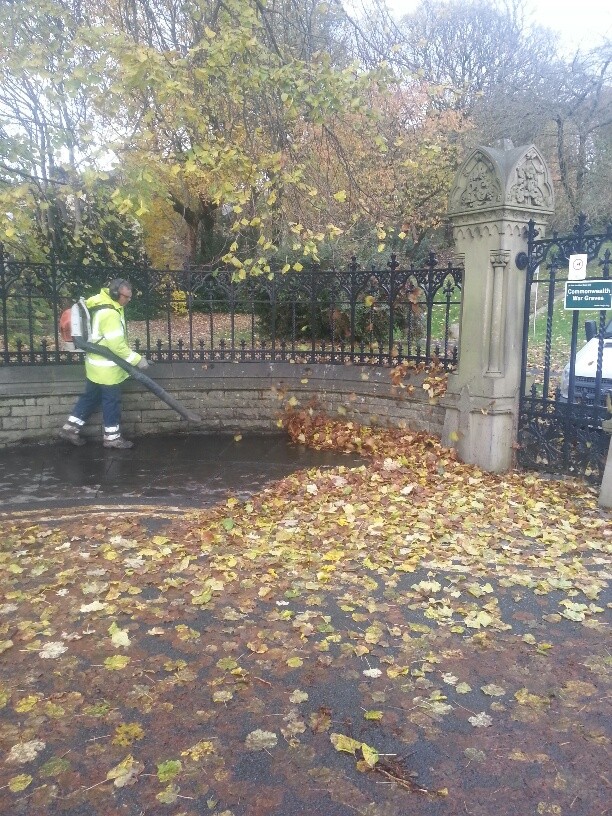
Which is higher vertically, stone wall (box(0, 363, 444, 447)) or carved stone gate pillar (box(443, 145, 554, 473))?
carved stone gate pillar (box(443, 145, 554, 473))

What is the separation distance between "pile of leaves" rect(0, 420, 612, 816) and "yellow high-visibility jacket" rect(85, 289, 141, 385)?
2.68 metres

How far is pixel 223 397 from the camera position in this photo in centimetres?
945

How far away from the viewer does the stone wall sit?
8.44 meters

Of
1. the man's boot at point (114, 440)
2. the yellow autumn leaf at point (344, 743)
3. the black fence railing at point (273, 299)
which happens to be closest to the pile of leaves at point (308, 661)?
the yellow autumn leaf at point (344, 743)

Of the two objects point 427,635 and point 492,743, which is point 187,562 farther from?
point 492,743

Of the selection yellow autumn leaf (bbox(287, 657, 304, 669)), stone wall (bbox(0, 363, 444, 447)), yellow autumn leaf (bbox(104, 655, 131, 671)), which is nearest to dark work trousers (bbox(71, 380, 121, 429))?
stone wall (bbox(0, 363, 444, 447))

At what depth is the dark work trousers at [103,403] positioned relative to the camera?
27.1ft

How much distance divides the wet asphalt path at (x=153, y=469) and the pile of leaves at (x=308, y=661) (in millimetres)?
608

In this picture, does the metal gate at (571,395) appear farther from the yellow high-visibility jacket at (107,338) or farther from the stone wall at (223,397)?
the yellow high-visibility jacket at (107,338)

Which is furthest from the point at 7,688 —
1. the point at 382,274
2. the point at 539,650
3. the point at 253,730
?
the point at 382,274

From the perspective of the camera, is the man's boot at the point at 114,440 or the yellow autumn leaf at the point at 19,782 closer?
the yellow autumn leaf at the point at 19,782

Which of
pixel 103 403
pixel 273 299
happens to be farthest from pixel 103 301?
pixel 273 299

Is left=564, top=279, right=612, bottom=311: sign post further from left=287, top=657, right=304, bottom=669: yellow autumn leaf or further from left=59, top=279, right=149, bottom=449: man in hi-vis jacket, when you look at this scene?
left=59, top=279, right=149, bottom=449: man in hi-vis jacket

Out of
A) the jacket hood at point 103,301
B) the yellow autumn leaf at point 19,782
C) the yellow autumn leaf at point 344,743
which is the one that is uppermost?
the jacket hood at point 103,301
